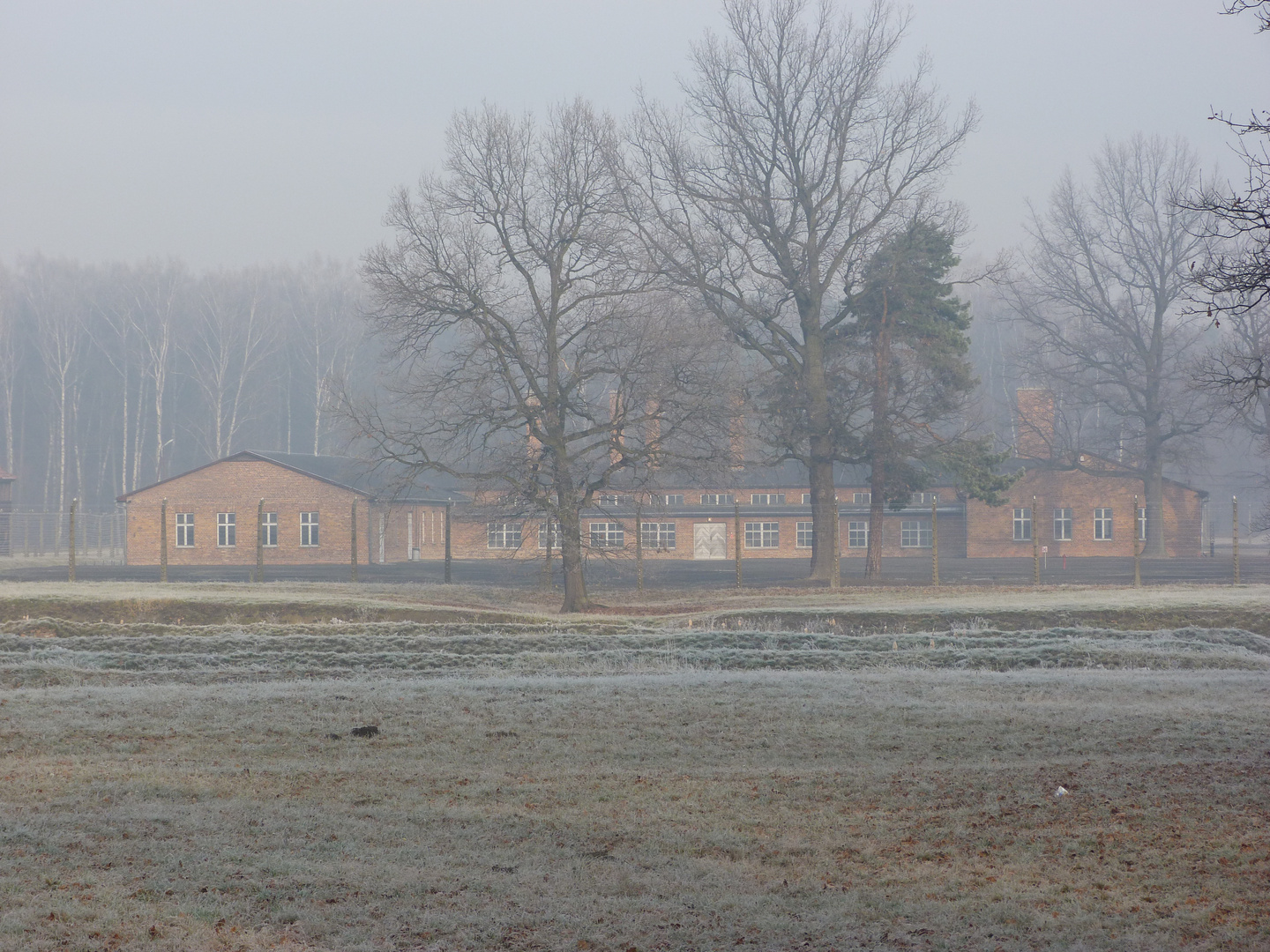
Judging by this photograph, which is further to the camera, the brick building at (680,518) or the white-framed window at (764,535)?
the white-framed window at (764,535)

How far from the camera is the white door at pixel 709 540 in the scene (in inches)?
1991

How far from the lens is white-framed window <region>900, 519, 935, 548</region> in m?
50.6

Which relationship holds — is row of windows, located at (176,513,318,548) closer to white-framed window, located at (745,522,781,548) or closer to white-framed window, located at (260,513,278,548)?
white-framed window, located at (260,513,278,548)

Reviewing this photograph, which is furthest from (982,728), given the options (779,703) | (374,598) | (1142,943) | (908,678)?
(374,598)

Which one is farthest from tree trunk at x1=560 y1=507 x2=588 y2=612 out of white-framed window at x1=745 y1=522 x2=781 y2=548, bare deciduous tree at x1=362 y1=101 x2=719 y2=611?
white-framed window at x1=745 y1=522 x2=781 y2=548

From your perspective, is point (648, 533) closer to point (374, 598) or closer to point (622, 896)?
point (374, 598)

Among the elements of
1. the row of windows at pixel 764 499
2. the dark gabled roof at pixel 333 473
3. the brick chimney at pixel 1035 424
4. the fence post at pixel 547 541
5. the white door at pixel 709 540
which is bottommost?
the white door at pixel 709 540

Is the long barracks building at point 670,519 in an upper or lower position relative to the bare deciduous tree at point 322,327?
lower

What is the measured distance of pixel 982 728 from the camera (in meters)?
9.43

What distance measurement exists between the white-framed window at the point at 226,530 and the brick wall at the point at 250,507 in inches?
4.2

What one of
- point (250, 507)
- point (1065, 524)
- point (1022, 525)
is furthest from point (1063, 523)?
point (250, 507)

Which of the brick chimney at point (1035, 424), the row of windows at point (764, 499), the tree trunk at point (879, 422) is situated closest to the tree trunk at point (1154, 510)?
the brick chimney at point (1035, 424)

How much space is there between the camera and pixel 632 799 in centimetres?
720

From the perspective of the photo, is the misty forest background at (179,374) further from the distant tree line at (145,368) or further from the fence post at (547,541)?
the fence post at (547,541)
